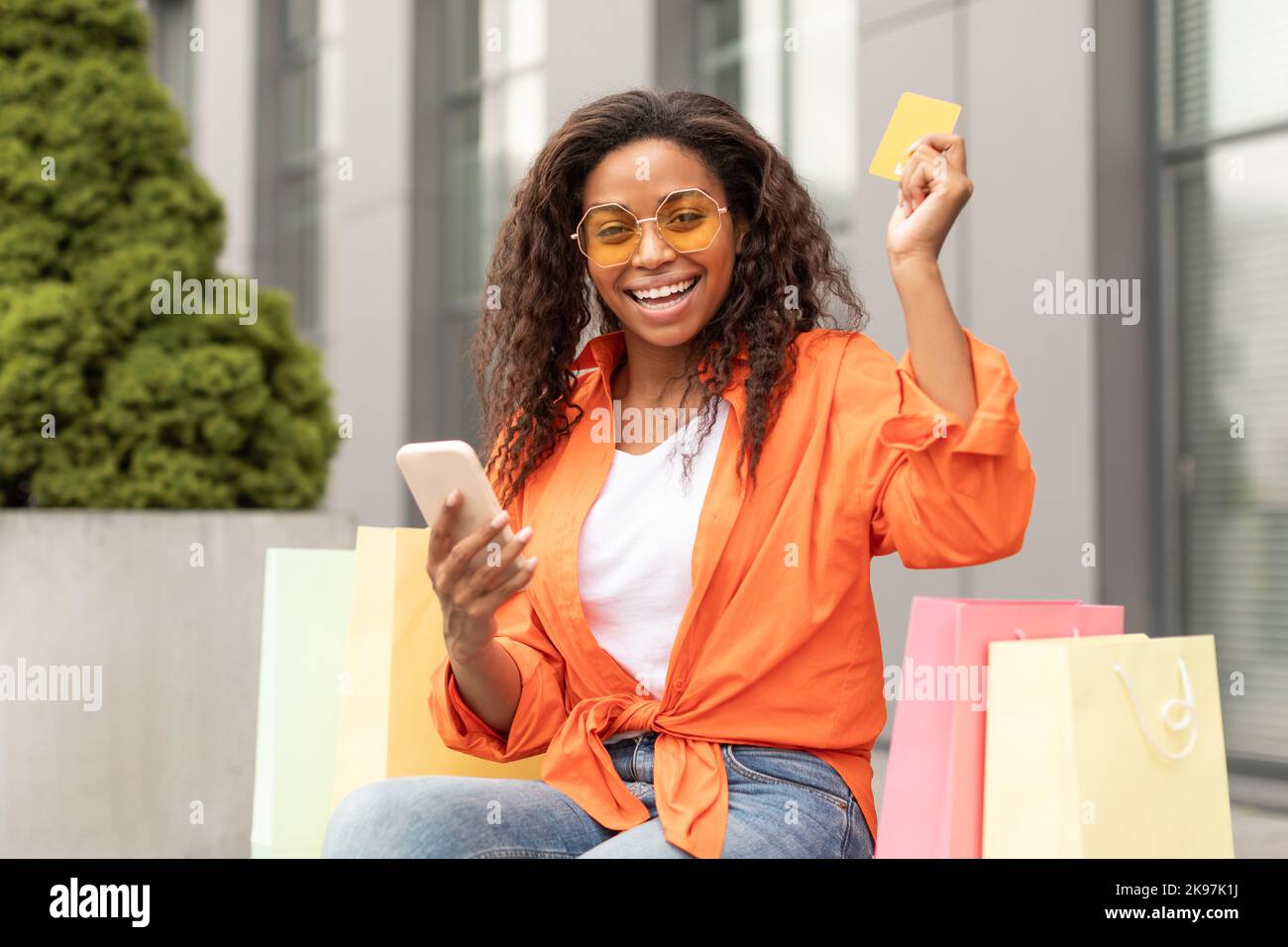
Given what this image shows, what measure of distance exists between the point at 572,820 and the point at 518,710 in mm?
211

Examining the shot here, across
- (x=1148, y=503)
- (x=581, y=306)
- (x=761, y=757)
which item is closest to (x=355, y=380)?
(x=1148, y=503)

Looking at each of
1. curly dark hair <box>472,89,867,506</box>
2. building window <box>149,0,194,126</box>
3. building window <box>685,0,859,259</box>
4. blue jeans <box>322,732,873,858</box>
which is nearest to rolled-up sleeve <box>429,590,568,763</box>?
blue jeans <box>322,732,873,858</box>

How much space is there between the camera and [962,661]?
186cm

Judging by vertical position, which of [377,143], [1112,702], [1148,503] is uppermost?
[377,143]

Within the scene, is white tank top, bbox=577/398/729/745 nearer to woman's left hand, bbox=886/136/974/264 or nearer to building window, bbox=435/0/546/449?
woman's left hand, bbox=886/136/974/264

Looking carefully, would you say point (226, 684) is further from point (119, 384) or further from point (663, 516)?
point (663, 516)

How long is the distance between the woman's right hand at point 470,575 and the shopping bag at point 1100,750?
69cm

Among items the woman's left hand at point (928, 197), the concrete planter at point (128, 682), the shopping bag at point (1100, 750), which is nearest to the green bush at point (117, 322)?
the concrete planter at point (128, 682)

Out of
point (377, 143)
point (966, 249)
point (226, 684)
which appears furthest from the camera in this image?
point (377, 143)

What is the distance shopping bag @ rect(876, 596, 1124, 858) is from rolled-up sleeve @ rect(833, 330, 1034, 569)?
88mm

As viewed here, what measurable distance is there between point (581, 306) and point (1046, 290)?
2.15 meters

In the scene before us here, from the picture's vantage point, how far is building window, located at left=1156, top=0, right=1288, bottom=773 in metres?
3.85

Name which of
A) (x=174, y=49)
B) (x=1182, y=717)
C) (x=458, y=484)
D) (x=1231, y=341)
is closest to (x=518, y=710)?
(x=458, y=484)

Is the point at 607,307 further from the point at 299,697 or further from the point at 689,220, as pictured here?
the point at 299,697
